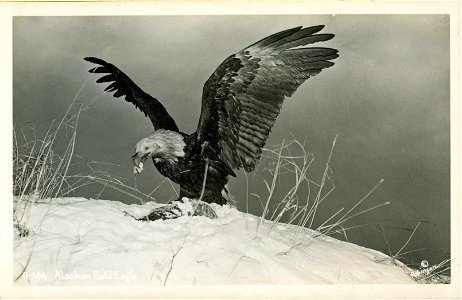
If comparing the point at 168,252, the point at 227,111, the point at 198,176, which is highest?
the point at 227,111

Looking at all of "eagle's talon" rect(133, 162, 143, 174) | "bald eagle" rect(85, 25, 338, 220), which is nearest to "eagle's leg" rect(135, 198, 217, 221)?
"bald eagle" rect(85, 25, 338, 220)

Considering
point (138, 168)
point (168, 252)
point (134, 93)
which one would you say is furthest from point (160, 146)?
point (168, 252)

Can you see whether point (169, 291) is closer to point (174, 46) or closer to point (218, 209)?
point (218, 209)

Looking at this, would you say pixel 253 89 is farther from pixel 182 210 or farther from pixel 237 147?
pixel 182 210

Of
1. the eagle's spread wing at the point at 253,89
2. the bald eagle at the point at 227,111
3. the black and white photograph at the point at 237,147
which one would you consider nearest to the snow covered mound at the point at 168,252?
the black and white photograph at the point at 237,147

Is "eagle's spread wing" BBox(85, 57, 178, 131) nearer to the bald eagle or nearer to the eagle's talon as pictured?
the bald eagle

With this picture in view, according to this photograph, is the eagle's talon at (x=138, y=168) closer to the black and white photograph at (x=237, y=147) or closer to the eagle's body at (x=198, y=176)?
the black and white photograph at (x=237, y=147)
